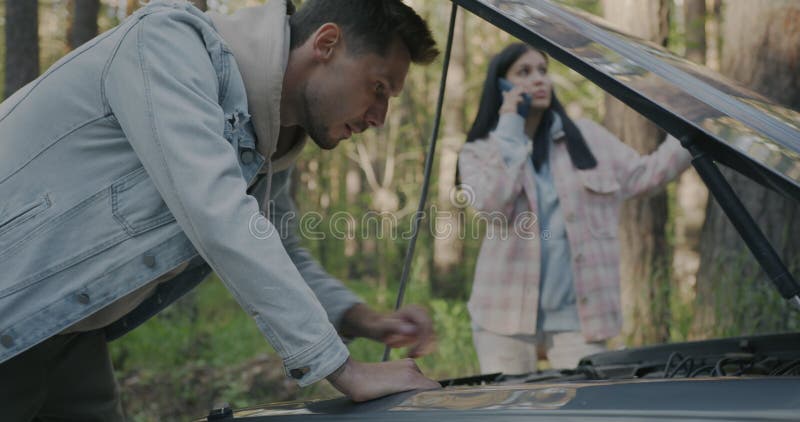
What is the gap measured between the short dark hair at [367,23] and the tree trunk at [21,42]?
389 centimetres

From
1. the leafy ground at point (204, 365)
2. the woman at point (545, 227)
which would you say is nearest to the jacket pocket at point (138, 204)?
the woman at point (545, 227)

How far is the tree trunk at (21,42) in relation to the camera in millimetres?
5367

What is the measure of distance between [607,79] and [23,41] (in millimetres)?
4727

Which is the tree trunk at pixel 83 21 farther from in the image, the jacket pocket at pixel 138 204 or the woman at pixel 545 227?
the jacket pocket at pixel 138 204

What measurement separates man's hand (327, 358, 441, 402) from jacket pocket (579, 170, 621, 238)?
8.47 ft

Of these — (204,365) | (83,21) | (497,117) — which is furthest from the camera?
(204,365)

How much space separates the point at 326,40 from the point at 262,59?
16 cm

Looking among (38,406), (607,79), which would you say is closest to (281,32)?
(607,79)

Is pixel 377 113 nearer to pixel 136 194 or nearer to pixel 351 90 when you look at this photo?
pixel 351 90

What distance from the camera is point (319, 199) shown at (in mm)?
23531

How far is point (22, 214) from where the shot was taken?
1.71 meters

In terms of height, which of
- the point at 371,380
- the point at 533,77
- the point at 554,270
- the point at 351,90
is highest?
the point at 351,90

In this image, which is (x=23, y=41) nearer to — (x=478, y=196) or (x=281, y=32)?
(x=478, y=196)

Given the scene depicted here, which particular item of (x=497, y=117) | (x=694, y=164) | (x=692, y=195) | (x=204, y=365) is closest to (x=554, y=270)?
(x=497, y=117)
